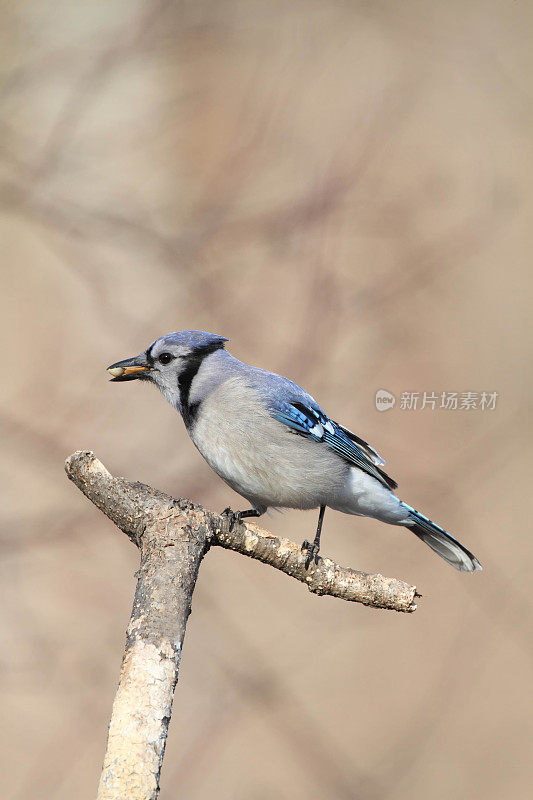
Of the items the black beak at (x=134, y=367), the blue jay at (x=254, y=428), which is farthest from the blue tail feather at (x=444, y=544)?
the black beak at (x=134, y=367)

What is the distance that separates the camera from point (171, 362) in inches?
54.2

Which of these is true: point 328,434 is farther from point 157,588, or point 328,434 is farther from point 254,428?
point 157,588

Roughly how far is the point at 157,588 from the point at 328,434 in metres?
0.60

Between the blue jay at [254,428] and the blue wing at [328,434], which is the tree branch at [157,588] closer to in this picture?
the blue jay at [254,428]

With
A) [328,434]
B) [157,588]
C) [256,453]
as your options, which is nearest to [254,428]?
[256,453]

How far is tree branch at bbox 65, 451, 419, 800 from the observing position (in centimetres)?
79

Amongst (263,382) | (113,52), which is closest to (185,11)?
(113,52)

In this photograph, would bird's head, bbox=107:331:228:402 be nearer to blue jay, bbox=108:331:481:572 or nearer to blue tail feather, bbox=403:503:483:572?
blue jay, bbox=108:331:481:572

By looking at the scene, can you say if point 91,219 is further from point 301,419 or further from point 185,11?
point 301,419

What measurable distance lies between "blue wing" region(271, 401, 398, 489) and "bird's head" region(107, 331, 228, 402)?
0.18 metres

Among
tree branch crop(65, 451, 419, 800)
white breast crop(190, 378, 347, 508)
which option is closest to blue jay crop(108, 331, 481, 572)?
white breast crop(190, 378, 347, 508)

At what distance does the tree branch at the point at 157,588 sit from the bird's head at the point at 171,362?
0.31 meters

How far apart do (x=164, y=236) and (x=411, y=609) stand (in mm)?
1860

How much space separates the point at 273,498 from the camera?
135cm
